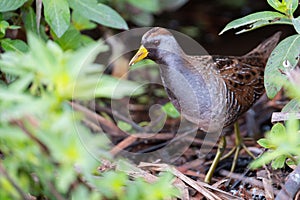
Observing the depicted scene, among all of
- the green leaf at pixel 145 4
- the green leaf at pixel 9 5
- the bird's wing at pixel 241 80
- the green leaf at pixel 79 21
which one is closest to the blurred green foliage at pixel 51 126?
the green leaf at pixel 9 5

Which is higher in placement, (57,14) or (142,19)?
(57,14)

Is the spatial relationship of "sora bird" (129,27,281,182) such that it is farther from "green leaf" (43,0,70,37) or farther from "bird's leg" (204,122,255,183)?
"green leaf" (43,0,70,37)

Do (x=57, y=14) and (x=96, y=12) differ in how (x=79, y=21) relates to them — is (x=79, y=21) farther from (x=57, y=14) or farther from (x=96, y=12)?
(x=57, y=14)

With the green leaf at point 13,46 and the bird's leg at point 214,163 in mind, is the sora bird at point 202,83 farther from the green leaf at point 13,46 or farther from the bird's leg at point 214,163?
the green leaf at point 13,46

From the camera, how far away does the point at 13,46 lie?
8.96ft

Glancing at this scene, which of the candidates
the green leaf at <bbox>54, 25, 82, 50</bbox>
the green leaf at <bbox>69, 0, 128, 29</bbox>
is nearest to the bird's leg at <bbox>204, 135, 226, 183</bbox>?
the green leaf at <bbox>69, 0, 128, 29</bbox>

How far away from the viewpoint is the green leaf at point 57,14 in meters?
2.62

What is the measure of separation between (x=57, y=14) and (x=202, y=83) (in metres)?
0.72

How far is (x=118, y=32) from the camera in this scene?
172 inches

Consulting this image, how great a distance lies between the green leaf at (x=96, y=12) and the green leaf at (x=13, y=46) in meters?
0.29

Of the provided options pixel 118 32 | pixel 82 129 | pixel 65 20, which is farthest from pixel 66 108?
pixel 118 32

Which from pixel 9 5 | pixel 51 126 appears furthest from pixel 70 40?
pixel 51 126

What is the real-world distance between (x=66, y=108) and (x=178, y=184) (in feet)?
3.53

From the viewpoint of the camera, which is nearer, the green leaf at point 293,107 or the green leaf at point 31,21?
the green leaf at point 293,107
